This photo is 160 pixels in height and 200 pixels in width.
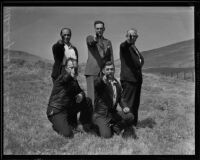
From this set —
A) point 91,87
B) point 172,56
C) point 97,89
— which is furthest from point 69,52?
point 172,56

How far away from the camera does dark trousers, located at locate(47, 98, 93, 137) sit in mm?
8867

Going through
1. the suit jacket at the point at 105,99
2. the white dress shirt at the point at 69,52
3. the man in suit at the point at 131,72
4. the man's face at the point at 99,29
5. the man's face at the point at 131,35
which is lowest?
the suit jacket at the point at 105,99

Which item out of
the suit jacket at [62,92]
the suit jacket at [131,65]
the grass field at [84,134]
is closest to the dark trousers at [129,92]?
the suit jacket at [131,65]

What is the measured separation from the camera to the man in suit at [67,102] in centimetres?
884

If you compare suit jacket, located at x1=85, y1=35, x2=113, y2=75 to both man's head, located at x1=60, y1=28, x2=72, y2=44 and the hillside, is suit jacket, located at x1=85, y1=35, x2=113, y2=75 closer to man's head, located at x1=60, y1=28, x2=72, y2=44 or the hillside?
the hillside

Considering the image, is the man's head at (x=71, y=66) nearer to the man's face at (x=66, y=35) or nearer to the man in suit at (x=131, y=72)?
the man's face at (x=66, y=35)

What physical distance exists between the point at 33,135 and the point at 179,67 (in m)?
4.40

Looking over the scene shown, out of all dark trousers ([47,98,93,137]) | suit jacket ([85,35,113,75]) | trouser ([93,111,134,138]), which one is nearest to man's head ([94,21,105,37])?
suit jacket ([85,35,113,75])

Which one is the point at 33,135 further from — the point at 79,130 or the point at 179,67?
the point at 179,67

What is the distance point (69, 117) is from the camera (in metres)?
9.31

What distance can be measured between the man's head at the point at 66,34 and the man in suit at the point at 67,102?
0.50 meters
